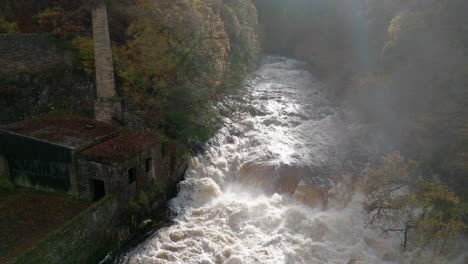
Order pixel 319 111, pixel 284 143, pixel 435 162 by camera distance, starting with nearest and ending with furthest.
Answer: pixel 435 162
pixel 284 143
pixel 319 111

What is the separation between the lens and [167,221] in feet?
50.7

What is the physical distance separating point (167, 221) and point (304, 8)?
4509 cm

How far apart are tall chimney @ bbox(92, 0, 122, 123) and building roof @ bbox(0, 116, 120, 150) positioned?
0.78 metres

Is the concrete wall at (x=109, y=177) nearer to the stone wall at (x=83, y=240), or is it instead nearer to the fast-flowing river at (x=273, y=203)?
the stone wall at (x=83, y=240)

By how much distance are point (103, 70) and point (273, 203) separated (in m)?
9.98

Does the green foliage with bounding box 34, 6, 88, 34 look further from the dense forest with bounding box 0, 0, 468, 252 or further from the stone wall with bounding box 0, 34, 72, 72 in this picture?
the stone wall with bounding box 0, 34, 72, 72

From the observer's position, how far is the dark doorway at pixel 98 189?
14.6 metres

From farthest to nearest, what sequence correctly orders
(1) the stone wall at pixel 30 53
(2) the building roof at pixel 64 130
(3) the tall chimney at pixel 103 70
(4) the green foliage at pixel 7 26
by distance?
(4) the green foliage at pixel 7 26 → (3) the tall chimney at pixel 103 70 → (1) the stone wall at pixel 30 53 → (2) the building roof at pixel 64 130

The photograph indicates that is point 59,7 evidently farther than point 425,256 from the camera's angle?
Yes

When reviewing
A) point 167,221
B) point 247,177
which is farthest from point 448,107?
point 167,221

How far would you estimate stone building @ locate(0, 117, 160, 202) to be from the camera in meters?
13.8

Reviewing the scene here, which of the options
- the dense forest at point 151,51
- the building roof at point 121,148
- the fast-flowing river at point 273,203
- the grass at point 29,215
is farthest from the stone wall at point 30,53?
the fast-flowing river at point 273,203

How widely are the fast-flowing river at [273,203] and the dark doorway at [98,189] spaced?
2618 millimetres

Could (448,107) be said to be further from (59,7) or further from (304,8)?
(304,8)
